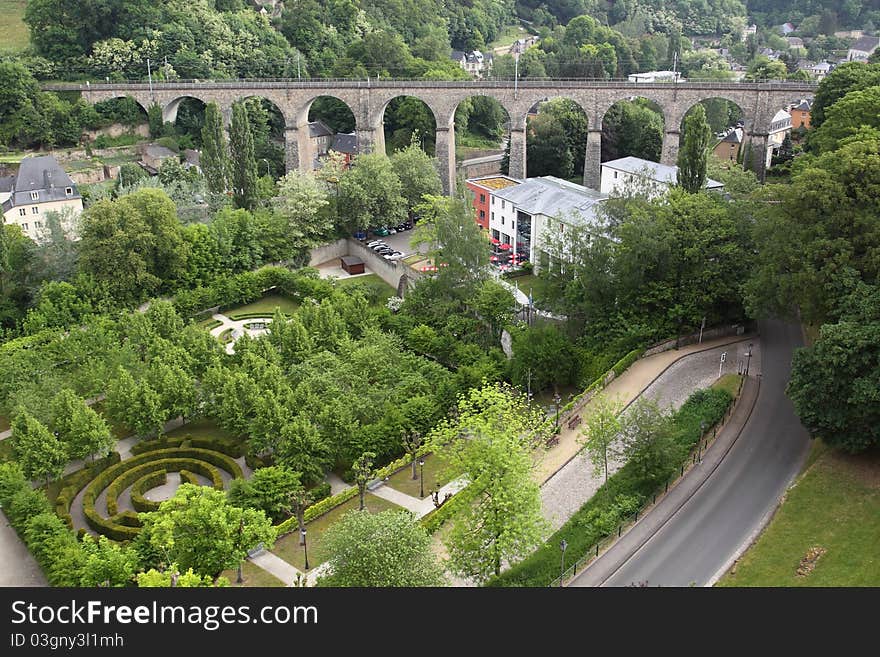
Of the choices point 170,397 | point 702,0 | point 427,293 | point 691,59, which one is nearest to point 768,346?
point 427,293

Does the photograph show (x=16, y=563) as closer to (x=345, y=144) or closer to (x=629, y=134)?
(x=345, y=144)

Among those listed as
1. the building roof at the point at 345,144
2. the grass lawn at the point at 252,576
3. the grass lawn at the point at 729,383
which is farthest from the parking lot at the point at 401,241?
the grass lawn at the point at 252,576

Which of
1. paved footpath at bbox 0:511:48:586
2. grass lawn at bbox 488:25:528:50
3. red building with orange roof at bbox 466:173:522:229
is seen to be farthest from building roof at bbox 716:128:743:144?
paved footpath at bbox 0:511:48:586

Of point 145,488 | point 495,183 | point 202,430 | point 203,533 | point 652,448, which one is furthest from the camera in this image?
point 495,183

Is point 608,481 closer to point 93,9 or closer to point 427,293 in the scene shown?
point 427,293

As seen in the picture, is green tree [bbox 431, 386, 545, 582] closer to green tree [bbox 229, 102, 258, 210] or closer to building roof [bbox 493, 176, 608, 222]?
building roof [bbox 493, 176, 608, 222]

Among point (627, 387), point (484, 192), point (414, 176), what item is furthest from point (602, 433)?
point (414, 176)
